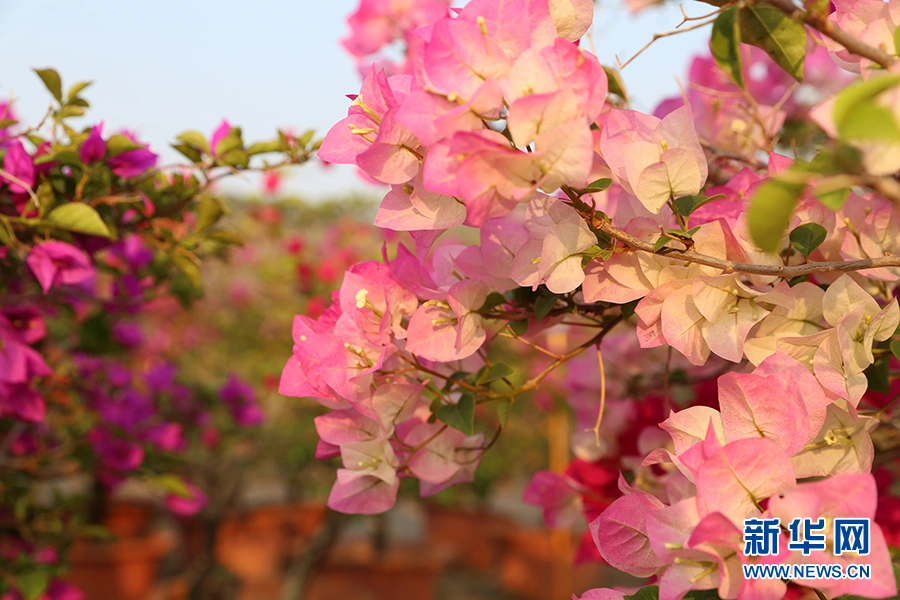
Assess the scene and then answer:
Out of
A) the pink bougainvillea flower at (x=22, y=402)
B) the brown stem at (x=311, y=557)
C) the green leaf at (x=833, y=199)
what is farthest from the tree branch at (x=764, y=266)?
the brown stem at (x=311, y=557)

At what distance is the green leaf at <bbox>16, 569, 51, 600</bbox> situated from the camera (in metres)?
0.96

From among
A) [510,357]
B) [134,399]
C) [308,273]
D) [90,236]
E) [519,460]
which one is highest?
[90,236]

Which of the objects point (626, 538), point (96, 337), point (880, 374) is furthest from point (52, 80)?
point (880, 374)

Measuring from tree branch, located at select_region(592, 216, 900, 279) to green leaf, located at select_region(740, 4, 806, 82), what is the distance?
0.12 metres

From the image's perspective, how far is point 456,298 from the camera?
517mm

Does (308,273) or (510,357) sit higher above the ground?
(308,273)

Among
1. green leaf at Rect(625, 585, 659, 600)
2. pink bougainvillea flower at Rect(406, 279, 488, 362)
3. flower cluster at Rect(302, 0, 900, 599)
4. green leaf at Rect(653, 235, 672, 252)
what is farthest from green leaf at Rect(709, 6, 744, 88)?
green leaf at Rect(625, 585, 659, 600)

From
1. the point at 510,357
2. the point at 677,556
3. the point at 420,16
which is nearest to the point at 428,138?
the point at 677,556

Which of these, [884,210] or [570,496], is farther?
[570,496]

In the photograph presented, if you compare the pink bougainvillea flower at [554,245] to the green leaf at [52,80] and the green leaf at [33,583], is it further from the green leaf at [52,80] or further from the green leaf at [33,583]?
the green leaf at [33,583]

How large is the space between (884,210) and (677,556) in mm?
301

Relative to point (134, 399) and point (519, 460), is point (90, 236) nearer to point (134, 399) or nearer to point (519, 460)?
point (134, 399)

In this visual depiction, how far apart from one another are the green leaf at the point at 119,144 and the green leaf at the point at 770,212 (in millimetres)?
654

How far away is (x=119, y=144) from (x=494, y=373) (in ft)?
1.54
